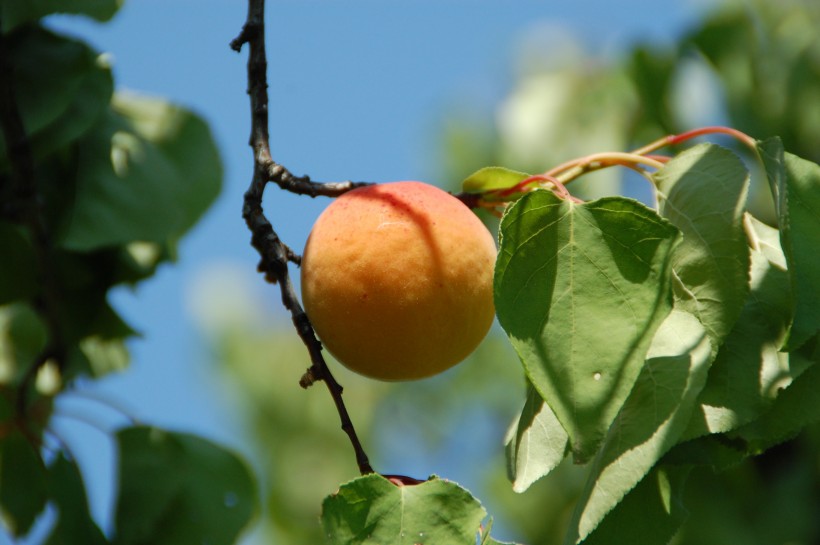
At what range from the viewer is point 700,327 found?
0.94m

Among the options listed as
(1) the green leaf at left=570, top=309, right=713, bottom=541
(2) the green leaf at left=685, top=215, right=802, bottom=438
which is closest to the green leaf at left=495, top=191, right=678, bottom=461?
(1) the green leaf at left=570, top=309, right=713, bottom=541

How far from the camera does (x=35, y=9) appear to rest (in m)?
1.40

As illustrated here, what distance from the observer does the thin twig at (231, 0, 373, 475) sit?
3.33 feet

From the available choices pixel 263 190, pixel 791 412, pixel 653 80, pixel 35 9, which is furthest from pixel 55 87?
pixel 653 80

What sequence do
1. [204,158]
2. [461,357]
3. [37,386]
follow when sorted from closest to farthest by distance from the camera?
[461,357], [204,158], [37,386]

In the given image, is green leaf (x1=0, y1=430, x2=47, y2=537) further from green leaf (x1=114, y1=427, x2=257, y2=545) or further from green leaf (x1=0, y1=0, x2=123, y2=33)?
green leaf (x1=0, y1=0, x2=123, y2=33)

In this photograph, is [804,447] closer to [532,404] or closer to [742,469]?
[742,469]

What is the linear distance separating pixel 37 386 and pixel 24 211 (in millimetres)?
528

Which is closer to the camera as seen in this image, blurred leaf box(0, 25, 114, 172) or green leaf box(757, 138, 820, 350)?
green leaf box(757, 138, 820, 350)

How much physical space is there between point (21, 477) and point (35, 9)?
0.78 m

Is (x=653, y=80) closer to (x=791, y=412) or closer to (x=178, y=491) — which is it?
(x=791, y=412)

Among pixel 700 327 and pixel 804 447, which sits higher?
pixel 700 327

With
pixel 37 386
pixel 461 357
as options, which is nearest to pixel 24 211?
pixel 37 386

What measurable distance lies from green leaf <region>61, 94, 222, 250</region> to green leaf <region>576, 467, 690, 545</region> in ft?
2.85
